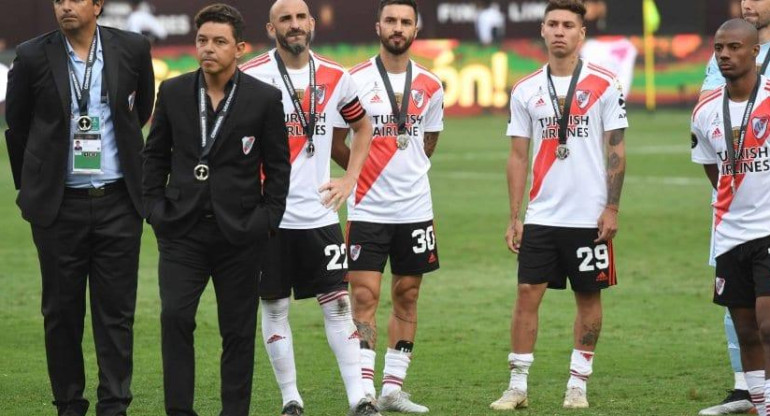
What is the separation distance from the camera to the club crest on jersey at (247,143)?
739cm

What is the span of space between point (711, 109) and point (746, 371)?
1.51 meters

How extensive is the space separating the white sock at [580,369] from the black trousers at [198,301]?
2.39 metres

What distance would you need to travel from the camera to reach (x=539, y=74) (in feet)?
30.4

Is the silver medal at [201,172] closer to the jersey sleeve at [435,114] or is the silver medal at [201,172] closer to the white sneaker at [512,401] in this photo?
the jersey sleeve at [435,114]

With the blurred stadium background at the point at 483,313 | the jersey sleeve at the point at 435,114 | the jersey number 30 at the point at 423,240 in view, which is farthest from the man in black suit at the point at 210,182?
the jersey sleeve at the point at 435,114

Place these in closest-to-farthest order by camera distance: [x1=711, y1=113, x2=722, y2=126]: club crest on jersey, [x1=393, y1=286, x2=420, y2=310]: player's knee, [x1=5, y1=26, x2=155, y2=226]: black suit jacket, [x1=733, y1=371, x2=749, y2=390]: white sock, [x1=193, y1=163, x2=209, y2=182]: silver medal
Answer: [x1=193, y1=163, x2=209, y2=182]: silver medal, [x1=5, y1=26, x2=155, y2=226]: black suit jacket, [x1=711, y1=113, x2=722, y2=126]: club crest on jersey, [x1=733, y1=371, x2=749, y2=390]: white sock, [x1=393, y1=286, x2=420, y2=310]: player's knee

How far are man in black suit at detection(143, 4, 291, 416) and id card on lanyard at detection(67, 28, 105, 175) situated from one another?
2.11ft

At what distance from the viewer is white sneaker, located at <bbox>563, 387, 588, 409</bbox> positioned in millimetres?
8977

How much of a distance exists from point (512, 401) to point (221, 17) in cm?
302

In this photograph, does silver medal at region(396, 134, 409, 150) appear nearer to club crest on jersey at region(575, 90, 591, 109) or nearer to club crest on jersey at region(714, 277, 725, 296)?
club crest on jersey at region(575, 90, 591, 109)

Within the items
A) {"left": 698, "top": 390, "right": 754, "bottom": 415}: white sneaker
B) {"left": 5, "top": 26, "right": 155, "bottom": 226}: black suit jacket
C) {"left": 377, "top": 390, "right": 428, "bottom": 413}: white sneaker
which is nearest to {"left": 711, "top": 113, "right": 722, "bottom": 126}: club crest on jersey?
{"left": 698, "top": 390, "right": 754, "bottom": 415}: white sneaker

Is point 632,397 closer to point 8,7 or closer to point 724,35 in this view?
point 724,35

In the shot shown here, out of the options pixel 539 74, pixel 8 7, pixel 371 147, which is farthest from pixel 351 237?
pixel 8 7

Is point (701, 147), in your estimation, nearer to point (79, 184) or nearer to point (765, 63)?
point (765, 63)
